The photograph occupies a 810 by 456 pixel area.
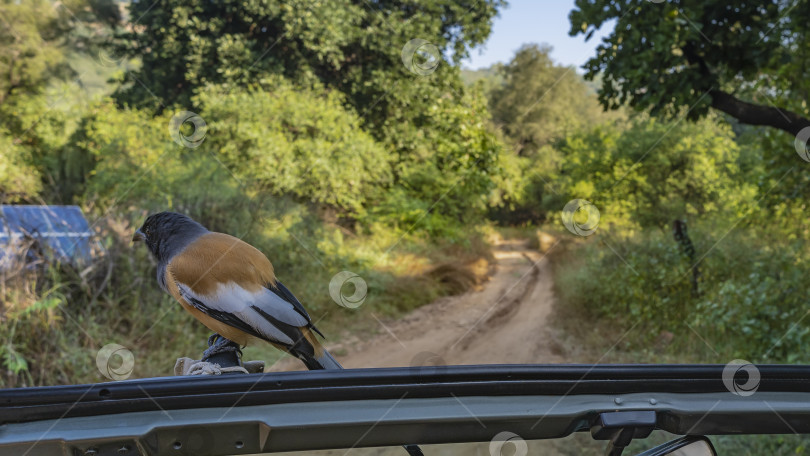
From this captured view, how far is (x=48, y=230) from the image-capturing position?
4.61 m

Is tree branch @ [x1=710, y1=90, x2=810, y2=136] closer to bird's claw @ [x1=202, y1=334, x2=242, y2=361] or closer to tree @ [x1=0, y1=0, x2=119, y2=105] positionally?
bird's claw @ [x1=202, y1=334, x2=242, y2=361]

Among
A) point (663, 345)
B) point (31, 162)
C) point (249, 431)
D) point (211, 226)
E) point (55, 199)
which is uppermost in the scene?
point (663, 345)

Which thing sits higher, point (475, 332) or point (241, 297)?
point (241, 297)

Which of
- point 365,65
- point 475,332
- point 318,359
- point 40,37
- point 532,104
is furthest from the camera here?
point 532,104

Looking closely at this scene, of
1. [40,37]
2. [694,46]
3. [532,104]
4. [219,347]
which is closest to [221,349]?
[219,347]

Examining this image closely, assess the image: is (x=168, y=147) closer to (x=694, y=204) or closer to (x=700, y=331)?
(x=700, y=331)

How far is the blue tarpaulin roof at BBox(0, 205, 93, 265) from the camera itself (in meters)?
4.32

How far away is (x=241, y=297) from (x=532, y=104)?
12563mm

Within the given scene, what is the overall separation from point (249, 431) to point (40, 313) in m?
4.42

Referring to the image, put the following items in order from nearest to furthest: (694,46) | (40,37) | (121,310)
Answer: (694,46), (121,310), (40,37)

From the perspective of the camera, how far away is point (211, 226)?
636cm

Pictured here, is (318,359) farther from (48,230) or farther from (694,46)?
(48,230)

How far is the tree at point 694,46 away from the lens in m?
3.30

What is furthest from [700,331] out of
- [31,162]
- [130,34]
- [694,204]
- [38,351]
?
[130,34]
